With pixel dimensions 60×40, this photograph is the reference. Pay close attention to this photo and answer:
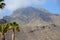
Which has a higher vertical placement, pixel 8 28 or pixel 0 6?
pixel 0 6

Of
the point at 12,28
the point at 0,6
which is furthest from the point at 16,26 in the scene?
the point at 0,6

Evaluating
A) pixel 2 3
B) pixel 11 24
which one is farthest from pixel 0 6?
pixel 11 24

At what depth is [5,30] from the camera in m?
35.8

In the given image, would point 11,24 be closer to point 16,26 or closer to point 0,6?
point 16,26

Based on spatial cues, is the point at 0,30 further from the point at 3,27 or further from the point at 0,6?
the point at 0,6

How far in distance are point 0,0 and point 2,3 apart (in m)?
0.57

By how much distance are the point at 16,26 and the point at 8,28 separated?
4.30 feet

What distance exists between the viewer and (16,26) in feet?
118

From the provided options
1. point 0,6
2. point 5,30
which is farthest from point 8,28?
point 0,6

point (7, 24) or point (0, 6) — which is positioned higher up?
point (0, 6)

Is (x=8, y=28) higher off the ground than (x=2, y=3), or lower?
lower

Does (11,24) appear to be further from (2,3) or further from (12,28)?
(2,3)

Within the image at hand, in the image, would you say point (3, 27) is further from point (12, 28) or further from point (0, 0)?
point (0, 0)

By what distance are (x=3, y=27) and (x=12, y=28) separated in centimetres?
146
